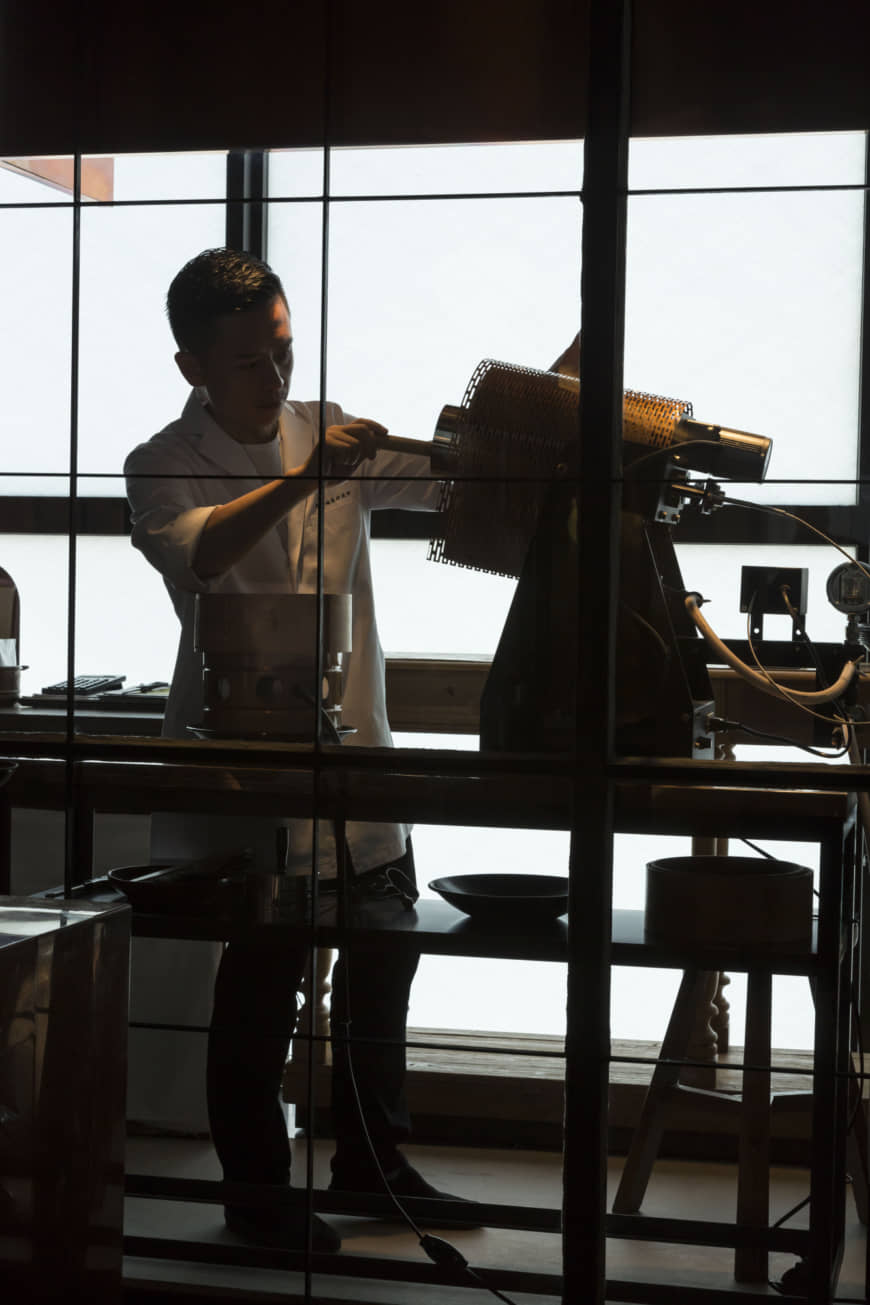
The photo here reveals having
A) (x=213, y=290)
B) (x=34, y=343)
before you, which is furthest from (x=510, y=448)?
(x=34, y=343)

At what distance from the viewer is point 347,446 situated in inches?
73.2

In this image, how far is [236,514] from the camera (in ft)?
6.14

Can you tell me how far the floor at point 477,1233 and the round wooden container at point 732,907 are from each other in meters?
0.42

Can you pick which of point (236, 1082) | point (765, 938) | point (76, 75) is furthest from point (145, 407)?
point (765, 938)

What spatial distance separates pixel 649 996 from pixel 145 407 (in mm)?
1133

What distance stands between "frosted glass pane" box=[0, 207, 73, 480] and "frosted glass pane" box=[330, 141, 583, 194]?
0.43m

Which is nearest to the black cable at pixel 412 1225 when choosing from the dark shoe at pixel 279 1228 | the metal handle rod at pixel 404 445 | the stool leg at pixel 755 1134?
the dark shoe at pixel 279 1228

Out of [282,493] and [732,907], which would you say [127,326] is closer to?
[282,493]

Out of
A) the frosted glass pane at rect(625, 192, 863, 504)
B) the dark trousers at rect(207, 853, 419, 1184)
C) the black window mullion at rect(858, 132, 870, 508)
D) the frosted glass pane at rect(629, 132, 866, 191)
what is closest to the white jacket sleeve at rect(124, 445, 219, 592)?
the dark trousers at rect(207, 853, 419, 1184)

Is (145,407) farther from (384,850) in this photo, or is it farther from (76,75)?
(384,850)

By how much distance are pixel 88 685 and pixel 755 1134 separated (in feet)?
3.65

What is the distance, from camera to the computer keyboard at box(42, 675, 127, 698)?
195cm

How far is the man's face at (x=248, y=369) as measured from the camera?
6.23 feet

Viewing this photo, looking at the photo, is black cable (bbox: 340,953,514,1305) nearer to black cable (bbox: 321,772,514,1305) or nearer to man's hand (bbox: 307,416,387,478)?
black cable (bbox: 321,772,514,1305)
